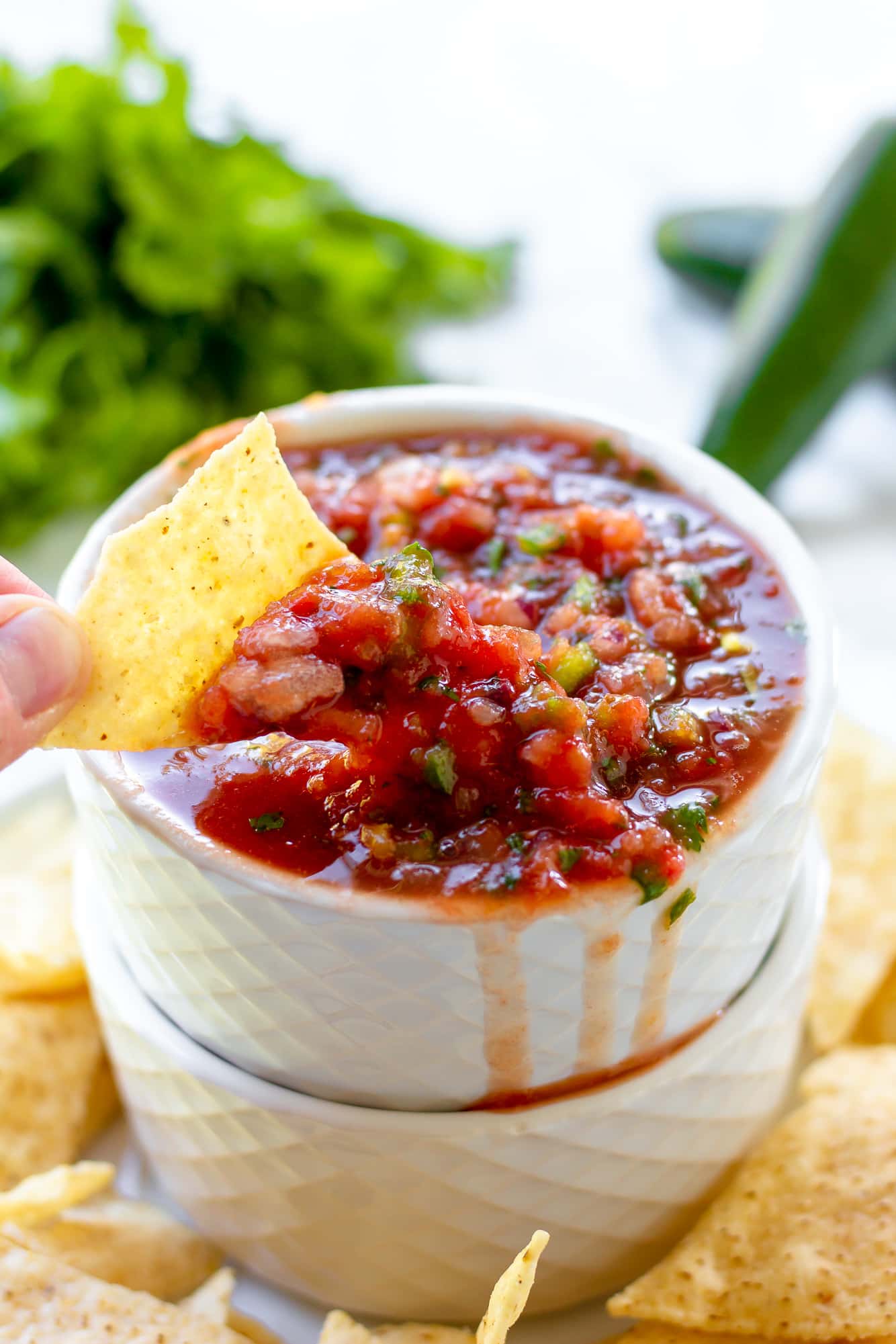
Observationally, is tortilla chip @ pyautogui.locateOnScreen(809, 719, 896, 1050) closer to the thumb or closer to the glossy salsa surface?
the glossy salsa surface

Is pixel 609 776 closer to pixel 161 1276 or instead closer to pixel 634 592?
pixel 634 592

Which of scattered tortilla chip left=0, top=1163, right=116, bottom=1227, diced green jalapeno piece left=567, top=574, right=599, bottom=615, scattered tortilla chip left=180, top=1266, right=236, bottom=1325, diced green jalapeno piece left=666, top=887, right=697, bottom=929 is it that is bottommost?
scattered tortilla chip left=180, top=1266, right=236, bottom=1325

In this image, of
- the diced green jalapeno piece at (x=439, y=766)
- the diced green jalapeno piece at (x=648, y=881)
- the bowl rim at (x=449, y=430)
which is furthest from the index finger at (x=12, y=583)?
the diced green jalapeno piece at (x=648, y=881)

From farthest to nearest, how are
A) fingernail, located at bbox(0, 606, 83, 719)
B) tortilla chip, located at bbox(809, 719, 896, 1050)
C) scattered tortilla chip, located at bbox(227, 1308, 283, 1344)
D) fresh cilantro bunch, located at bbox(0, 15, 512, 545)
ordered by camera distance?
fresh cilantro bunch, located at bbox(0, 15, 512, 545), tortilla chip, located at bbox(809, 719, 896, 1050), scattered tortilla chip, located at bbox(227, 1308, 283, 1344), fingernail, located at bbox(0, 606, 83, 719)

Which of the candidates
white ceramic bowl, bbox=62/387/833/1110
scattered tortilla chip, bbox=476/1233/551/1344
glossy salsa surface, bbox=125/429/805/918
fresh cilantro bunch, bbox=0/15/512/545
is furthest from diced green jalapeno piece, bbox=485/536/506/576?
fresh cilantro bunch, bbox=0/15/512/545

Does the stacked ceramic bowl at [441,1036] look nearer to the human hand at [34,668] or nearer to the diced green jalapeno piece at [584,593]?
the human hand at [34,668]

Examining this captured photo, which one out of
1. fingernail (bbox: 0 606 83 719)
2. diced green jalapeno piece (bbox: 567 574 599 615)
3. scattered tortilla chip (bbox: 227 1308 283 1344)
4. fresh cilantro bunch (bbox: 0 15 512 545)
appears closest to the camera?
fingernail (bbox: 0 606 83 719)

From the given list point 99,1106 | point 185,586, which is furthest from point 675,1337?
point 185,586
